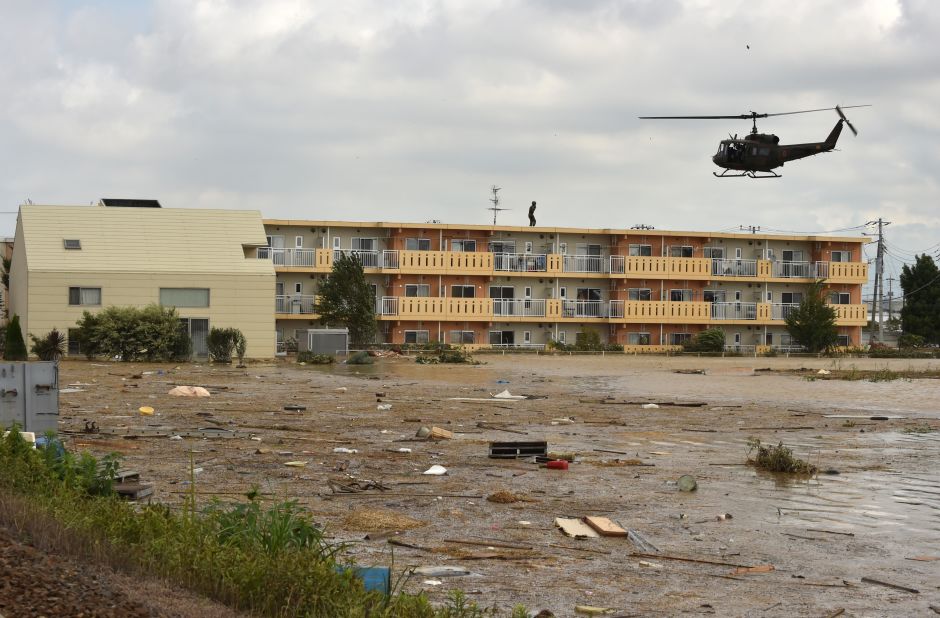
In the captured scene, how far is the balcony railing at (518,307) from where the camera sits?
70.0 meters

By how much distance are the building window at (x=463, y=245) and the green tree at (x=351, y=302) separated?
10324 mm

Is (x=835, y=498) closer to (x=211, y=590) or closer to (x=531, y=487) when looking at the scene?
(x=531, y=487)

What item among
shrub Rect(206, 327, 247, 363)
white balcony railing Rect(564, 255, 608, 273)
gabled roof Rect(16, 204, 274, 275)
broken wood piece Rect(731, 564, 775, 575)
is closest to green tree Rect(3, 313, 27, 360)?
gabled roof Rect(16, 204, 274, 275)

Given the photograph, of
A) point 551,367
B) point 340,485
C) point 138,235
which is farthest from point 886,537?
point 138,235

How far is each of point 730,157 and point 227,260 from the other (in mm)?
22584

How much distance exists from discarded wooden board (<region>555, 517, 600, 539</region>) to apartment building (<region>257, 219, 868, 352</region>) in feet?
180

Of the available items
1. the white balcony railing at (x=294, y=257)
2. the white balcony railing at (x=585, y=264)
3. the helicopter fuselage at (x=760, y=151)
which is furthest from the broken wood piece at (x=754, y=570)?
the white balcony railing at (x=585, y=264)

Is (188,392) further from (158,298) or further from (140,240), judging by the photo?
(140,240)

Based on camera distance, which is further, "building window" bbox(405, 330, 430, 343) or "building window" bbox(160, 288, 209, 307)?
"building window" bbox(405, 330, 430, 343)

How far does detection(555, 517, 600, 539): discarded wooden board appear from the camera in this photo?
34.2ft

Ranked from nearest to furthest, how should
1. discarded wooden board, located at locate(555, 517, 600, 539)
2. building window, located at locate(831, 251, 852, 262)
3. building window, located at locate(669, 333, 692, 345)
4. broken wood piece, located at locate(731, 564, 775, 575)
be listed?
1. broken wood piece, located at locate(731, 564, 775, 575)
2. discarded wooden board, located at locate(555, 517, 600, 539)
3. building window, located at locate(669, 333, 692, 345)
4. building window, located at locate(831, 251, 852, 262)

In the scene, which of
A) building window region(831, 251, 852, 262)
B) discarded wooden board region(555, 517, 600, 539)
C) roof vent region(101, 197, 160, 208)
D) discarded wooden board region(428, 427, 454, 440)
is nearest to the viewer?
discarded wooden board region(555, 517, 600, 539)

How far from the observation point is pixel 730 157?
1576 inches

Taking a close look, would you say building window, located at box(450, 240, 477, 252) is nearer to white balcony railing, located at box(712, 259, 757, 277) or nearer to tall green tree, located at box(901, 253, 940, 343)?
white balcony railing, located at box(712, 259, 757, 277)
